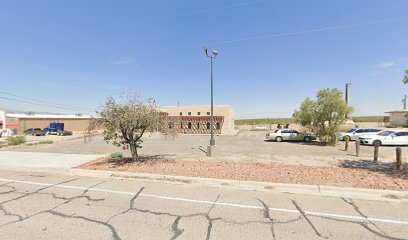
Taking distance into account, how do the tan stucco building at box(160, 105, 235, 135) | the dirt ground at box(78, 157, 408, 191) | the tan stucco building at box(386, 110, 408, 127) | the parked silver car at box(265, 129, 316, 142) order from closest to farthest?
1. the dirt ground at box(78, 157, 408, 191)
2. the parked silver car at box(265, 129, 316, 142)
3. the tan stucco building at box(160, 105, 235, 135)
4. the tan stucco building at box(386, 110, 408, 127)

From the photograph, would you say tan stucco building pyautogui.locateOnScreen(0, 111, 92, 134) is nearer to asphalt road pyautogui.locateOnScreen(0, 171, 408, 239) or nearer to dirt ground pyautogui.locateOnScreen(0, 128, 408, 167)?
dirt ground pyautogui.locateOnScreen(0, 128, 408, 167)

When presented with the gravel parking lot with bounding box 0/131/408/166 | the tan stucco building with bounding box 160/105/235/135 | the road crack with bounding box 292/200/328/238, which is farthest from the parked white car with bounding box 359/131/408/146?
the tan stucco building with bounding box 160/105/235/135

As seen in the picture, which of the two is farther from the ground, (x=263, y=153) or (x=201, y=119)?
(x=201, y=119)

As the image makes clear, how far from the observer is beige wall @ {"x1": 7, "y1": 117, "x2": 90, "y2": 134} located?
41219 millimetres

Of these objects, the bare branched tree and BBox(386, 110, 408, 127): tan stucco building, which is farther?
BBox(386, 110, 408, 127): tan stucco building

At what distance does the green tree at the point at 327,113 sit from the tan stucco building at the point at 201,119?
16.9 meters

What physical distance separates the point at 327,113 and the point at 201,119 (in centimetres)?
2128

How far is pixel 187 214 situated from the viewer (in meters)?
4.66

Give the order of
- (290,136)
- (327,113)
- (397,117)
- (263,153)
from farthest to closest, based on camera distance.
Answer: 1. (397,117)
2. (290,136)
3. (327,113)
4. (263,153)

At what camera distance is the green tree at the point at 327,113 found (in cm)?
1722

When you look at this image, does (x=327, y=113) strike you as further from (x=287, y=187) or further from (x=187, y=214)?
(x=187, y=214)

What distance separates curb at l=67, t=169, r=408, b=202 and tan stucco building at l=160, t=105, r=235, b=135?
26.5m

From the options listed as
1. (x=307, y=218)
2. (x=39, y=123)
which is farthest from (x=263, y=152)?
(x=39, y=123)

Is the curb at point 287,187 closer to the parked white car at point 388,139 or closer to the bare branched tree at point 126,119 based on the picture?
the bare branched tree at point 126,119
